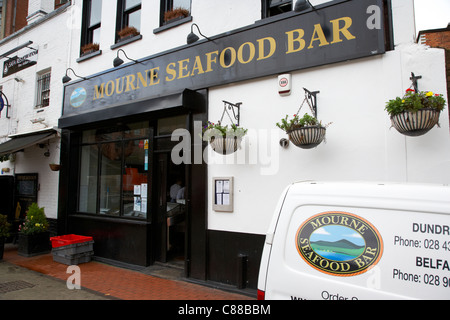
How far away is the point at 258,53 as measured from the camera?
17.2 ft

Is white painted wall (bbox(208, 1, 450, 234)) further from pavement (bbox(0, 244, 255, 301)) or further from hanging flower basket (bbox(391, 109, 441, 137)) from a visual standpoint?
pavement (bbox(0, 244, 255, 301))

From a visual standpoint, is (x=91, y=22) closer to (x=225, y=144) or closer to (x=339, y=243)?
(x=225, y=144)

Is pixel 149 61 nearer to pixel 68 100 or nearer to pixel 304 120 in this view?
pixel 68 100

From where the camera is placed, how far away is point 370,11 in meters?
4.33

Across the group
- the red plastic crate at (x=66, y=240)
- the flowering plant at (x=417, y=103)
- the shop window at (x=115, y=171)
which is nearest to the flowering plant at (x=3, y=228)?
the red plastic crate at (x=66, y=240)

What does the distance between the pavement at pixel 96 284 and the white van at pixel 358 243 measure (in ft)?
9.10

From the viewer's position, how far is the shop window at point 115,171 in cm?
695

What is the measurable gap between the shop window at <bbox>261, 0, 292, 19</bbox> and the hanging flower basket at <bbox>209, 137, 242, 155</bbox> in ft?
7.82

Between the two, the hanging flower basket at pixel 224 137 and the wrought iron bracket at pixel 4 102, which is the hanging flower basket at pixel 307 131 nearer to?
the hanging flower basket at pixel 224 137

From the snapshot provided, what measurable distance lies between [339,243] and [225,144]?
2947mm

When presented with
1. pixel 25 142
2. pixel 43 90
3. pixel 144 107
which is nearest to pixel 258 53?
pixel 144 107

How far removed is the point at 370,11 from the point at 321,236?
371 cm

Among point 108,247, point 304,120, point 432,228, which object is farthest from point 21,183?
point 432,228

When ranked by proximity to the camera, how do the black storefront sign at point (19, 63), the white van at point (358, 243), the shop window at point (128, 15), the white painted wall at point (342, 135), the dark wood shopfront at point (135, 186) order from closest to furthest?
the white van at point (358, 243), the white painted wall at point (342, 135), the dark wood shopfront at point (135, 186), the shop window at point (128, 15), the black storefront sign at point (19, 63)
